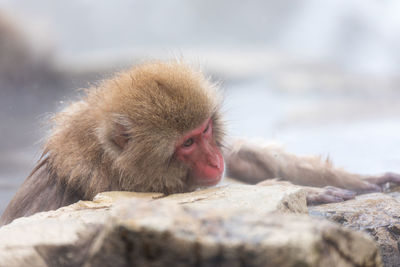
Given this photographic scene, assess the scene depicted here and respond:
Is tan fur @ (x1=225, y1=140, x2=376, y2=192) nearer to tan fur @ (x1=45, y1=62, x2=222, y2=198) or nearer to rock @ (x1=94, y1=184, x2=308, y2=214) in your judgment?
tan fur @ (x1=45, y1=62, x2=222, y2=198)

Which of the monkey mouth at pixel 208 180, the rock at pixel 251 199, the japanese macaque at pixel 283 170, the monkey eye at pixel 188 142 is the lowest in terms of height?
the japanese macaque at pixel 283 170

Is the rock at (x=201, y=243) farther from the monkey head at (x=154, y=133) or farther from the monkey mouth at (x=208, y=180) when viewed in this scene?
the monkey mouth at (x=208, y=180)

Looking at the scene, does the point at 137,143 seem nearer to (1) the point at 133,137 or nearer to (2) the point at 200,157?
(1) the point at 133,137

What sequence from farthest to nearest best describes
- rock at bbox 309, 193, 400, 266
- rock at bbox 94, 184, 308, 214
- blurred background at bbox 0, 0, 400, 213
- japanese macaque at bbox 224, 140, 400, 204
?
blurred background at bbox 0, 0, 400, 213 → japanese macaque at bbox 224, 140, 400, 204 → rock at bbox 309, 193, 400, 266 → rock at bbox 94, 184, 308, 214

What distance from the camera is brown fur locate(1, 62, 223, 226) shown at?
9.19ft

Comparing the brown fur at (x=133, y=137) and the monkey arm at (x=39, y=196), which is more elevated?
the brown fur at (x=133, y=137)

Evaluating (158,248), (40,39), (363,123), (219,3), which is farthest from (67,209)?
(363,123)

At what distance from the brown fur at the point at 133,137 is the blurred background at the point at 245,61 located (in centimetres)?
46

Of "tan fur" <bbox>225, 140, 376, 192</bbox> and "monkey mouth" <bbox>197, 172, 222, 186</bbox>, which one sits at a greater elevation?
"monkey mouth" <bbox>197, 172, 222, 186</bbox>

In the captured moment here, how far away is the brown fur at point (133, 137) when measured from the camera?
2801 millimetres

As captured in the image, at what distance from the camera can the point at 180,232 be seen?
1.25 metres

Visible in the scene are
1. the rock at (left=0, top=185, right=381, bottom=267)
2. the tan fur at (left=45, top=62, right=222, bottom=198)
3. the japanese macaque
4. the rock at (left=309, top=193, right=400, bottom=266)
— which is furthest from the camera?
the japanese macaque

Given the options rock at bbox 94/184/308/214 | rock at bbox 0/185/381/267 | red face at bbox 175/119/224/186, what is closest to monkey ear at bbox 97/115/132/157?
red face at bbox 175/119/224/186

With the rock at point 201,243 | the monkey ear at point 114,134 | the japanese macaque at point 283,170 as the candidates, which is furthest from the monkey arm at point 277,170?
the rock at point 201,243
